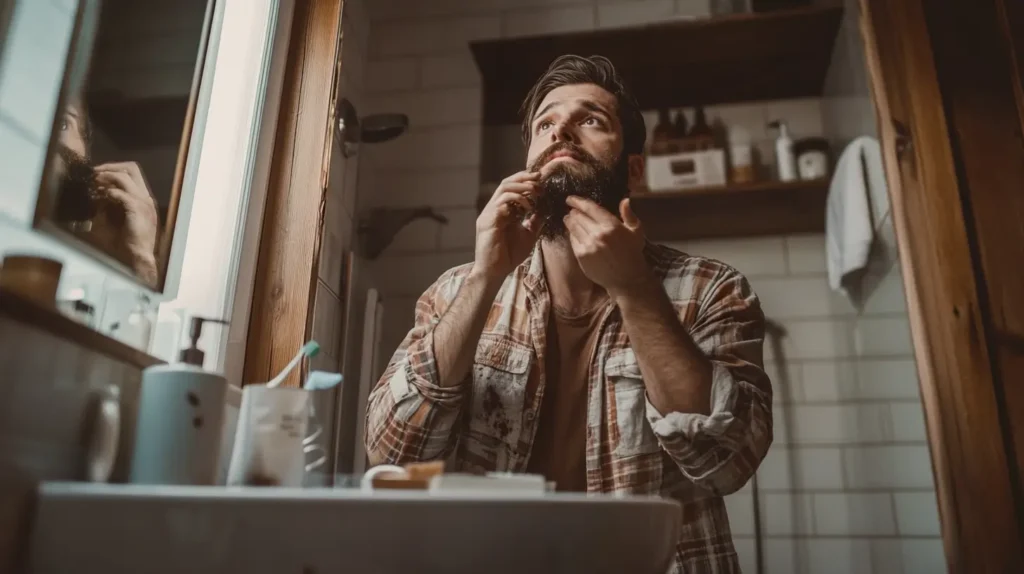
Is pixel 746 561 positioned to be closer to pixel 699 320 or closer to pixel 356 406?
pixel 699 320

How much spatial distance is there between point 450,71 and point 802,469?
1166mm

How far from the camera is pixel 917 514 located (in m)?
1.48

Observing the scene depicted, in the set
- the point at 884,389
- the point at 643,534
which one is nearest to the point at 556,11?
the point at 884,389

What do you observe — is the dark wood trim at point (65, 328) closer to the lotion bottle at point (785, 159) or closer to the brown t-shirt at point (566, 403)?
the brown t-shirt at point (566, 403)

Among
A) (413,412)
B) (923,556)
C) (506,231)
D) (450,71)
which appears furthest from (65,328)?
(923,556)

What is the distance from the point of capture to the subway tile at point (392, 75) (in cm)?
170

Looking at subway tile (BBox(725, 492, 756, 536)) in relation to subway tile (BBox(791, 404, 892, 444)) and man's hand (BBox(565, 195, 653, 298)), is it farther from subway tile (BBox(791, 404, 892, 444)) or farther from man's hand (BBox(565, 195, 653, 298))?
man's hand (BBox(565, 195, 653, 298))

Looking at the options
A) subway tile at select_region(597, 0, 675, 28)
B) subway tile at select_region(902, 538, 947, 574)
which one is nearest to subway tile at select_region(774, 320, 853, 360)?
subway tile at select_region(902, 538, 947, 574)

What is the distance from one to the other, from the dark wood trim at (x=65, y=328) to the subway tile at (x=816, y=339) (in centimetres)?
133

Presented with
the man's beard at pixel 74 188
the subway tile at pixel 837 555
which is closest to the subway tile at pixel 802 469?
the subway tile at pixel 837 555

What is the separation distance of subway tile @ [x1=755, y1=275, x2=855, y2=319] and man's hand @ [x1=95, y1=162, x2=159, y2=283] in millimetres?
1265

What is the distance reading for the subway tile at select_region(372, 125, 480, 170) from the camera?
1678mm

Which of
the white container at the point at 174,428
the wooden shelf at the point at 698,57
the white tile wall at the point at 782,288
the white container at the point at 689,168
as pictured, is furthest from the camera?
the white container at the point at 689,168

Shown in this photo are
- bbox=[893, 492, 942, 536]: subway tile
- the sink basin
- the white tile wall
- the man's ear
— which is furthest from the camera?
the white tile wall
